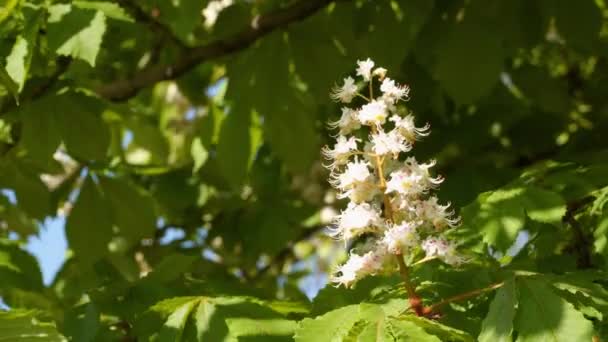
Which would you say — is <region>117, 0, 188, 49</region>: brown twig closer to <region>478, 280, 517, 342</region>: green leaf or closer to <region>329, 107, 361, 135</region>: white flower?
<region>329, 107, 361, 135</region>: white flower

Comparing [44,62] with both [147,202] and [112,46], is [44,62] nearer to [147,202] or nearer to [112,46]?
[112,46]

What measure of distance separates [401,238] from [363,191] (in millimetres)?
103

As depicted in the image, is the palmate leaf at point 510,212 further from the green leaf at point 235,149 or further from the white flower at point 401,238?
the green leaf at point 235,149

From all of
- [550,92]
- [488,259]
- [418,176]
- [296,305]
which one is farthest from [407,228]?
[550,92]

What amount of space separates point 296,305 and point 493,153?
1.52 m

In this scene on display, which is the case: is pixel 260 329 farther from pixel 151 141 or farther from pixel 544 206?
pixel 151 141

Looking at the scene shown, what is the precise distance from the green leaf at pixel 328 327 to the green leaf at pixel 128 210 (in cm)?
166

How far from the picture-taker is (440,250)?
151 cm

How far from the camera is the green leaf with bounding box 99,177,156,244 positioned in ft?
9.88

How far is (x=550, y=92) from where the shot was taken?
10.9 ft

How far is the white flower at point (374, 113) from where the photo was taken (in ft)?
4.91

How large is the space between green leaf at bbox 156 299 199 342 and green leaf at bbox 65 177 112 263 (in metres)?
1.07

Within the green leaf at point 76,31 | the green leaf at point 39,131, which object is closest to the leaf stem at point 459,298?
the green leaf at point 76,31

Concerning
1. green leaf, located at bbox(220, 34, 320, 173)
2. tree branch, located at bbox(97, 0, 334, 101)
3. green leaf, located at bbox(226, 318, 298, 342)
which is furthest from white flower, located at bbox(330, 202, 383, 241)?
tree branch, located at bbox(97, 0, 334, 101)
